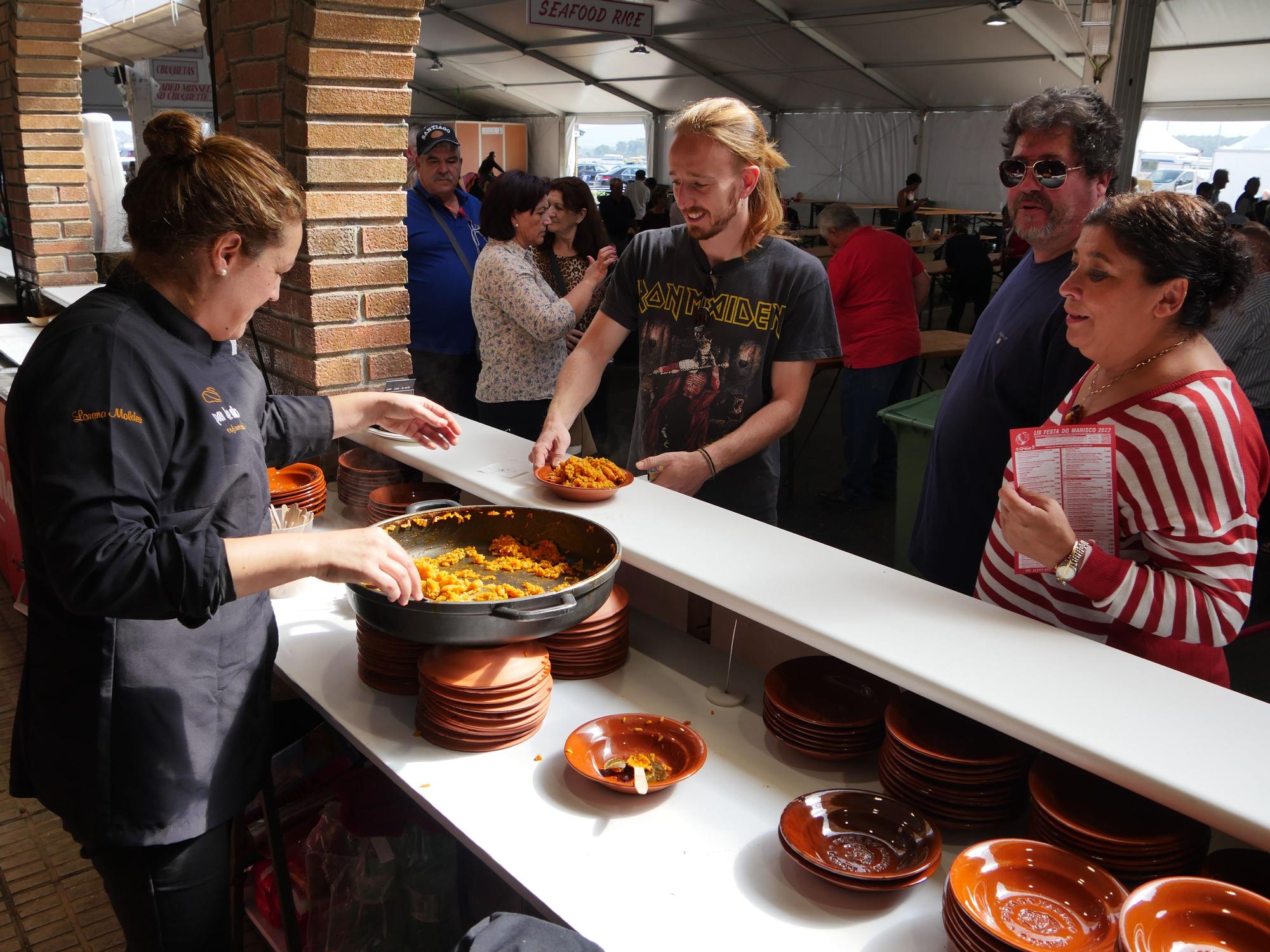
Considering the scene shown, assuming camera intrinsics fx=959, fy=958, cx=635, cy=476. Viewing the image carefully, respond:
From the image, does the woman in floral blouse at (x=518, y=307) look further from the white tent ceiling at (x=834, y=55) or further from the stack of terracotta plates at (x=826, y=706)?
the white tent ceiling at (x=834, y=55)

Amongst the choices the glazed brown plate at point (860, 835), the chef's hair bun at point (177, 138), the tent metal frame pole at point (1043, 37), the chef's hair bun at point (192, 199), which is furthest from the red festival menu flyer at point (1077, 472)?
the tent metal frame pole at point (1043, 37)

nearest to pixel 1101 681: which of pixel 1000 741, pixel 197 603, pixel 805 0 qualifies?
pixel 1000 741

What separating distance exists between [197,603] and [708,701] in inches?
39.1

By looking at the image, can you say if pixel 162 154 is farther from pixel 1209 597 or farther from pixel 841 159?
pixel 841 159

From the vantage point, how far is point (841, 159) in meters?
17.9

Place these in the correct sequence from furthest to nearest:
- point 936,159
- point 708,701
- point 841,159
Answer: point 841,159 < point 936,159 < point 708,701

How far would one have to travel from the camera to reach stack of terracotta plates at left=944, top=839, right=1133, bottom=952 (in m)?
1.20

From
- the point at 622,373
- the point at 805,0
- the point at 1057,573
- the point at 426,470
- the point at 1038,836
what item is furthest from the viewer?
the point at 805,0

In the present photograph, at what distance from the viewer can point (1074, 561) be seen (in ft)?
5.12

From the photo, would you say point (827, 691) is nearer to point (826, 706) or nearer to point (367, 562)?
point (826, 706)

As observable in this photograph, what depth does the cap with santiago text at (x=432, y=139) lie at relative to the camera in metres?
4.21

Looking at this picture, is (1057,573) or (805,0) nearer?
(1057,573)

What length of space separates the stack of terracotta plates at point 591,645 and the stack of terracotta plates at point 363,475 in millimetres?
928

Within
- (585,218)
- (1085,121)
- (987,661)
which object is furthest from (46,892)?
(1085,121)
